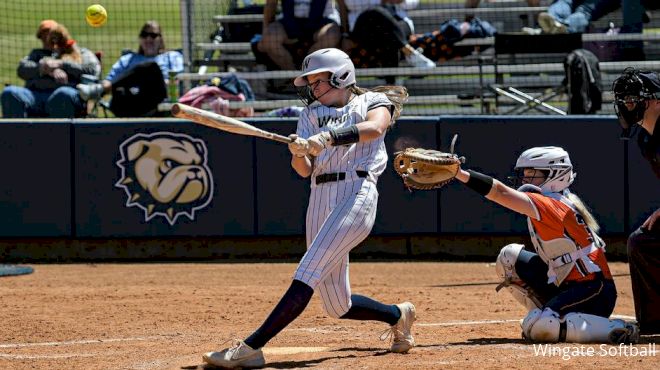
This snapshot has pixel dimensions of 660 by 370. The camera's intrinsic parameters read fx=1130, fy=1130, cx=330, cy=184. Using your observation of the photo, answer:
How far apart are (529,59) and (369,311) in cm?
694

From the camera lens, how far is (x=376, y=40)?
12047 millimetres

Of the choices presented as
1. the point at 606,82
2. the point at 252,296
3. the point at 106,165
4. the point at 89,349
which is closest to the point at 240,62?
the point at 106,165

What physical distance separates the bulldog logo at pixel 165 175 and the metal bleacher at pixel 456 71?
128 cm

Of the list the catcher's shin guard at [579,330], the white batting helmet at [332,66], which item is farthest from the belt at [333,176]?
the catcher's shin guard at [579,330]

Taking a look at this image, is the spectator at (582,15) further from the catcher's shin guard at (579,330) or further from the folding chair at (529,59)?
the catcher's shin guard at (579,330)

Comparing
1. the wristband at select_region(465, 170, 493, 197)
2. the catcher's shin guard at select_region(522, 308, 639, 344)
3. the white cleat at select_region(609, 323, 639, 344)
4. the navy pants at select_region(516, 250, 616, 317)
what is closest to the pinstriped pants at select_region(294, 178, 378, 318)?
the wristband at select_region(465, 170, 493, 197)

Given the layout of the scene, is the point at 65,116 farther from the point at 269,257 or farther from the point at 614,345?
the point at 614,345

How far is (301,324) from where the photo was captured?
727cm

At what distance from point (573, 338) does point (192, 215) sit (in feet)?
16.7

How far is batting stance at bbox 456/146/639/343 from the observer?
6.11 metres

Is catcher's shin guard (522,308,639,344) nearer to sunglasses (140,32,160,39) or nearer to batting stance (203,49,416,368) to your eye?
batting stance (203,49,416,368)

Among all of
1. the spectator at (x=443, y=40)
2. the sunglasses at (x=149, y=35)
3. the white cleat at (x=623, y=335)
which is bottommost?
the white cleat at (x=623, y=335)

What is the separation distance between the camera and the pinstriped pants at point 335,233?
18.3 feet

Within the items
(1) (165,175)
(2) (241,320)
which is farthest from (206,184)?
(2) (241,320)
